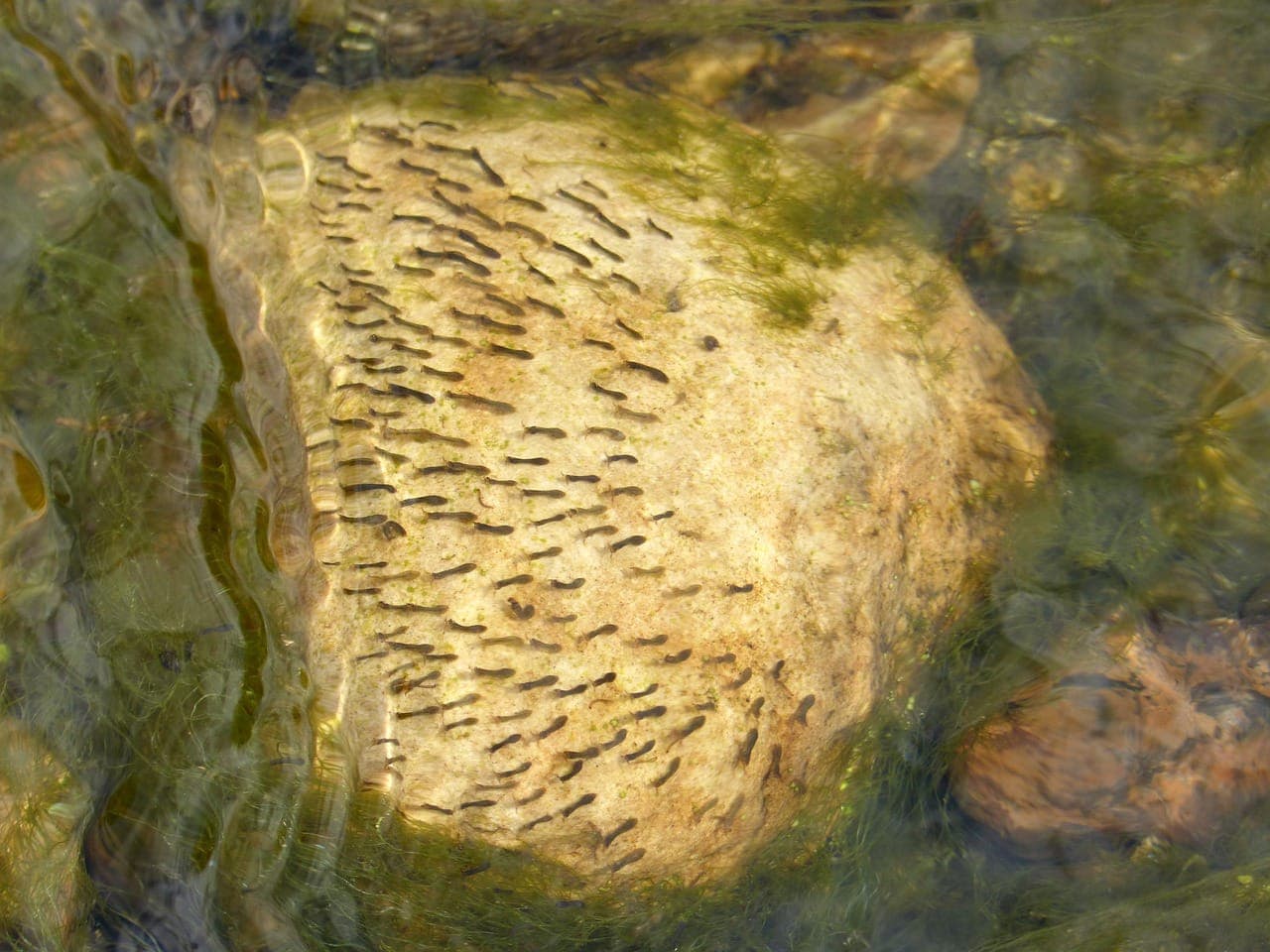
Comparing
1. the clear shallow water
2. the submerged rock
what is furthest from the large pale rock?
the submerged rock

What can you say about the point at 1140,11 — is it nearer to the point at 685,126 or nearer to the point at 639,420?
the point at 685,126

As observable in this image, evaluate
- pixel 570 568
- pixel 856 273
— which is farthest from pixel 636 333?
pixel 856 273

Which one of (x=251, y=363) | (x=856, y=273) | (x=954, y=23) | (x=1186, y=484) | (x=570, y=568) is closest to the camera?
(x=570, y=568)

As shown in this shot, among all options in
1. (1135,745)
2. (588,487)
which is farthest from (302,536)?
(1135,745)

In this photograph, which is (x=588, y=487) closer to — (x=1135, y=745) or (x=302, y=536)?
(x=302, y=536)

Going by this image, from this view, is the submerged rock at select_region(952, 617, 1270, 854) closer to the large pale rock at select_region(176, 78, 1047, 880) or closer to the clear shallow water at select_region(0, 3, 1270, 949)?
the clear shallow water at select_region(0, 3, 1270, 949)

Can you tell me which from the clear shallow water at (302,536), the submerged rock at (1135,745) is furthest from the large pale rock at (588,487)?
the submerged rock at (1135,745)

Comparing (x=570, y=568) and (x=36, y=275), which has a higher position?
(x=36, y=275)
